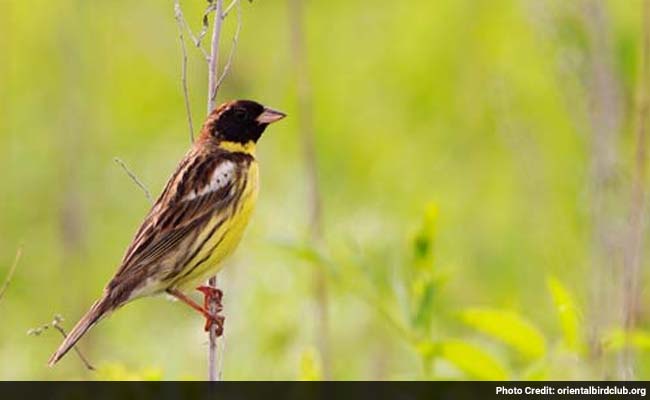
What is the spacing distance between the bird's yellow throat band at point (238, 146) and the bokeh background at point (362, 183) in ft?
1.26

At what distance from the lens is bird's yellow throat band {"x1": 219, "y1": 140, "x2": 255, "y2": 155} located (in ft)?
19.1

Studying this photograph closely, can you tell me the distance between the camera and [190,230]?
18.3 feet

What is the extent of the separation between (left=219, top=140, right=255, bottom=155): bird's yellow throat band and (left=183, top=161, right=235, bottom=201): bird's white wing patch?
3.6 inches

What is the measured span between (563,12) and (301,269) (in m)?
1.41

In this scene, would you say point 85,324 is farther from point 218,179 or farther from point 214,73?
point 214,73

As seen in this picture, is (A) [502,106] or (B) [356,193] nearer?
(A) [502,106]

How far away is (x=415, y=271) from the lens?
5.77 metres

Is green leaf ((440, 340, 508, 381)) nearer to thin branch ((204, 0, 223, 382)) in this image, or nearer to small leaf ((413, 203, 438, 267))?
small leaf ((413, 203, 438, 267))

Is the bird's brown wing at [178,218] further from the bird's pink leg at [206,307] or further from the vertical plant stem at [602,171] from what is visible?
the vertical plant stem at [602,171]

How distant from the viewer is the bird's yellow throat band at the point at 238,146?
5.81m

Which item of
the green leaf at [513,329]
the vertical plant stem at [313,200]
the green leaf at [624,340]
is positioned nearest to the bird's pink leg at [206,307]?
the green leaf at [513,329]
